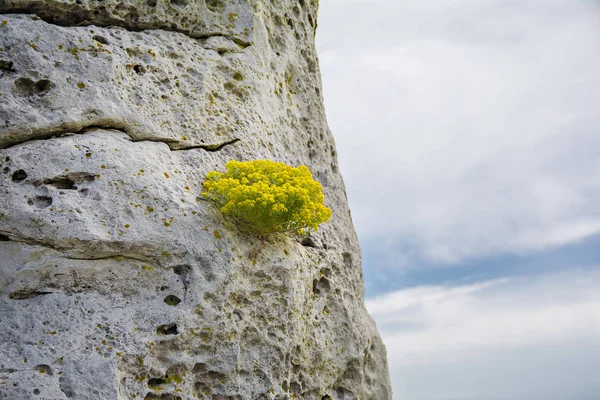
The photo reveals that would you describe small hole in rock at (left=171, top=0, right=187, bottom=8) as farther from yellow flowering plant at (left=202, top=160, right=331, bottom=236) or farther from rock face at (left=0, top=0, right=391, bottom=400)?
yellow flowering plant at (left=202, top=160, right=331, bottom=236)

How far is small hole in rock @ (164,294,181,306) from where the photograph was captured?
21.5 ft

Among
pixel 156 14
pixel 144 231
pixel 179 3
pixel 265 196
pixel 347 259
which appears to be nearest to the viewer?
pixel 144 231

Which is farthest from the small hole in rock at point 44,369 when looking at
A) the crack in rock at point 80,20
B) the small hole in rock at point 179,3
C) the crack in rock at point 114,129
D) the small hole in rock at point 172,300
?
the small hole in rock at point 179,3

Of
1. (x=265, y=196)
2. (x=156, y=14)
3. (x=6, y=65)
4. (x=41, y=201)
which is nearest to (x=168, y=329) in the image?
(x=265, y=196)

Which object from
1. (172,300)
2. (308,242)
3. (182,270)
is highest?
(308,242)

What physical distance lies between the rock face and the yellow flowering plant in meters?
0.20

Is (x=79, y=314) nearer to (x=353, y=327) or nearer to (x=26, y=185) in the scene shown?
(x=26, y=185)

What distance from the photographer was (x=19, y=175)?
6.41m

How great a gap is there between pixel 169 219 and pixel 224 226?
675 mm

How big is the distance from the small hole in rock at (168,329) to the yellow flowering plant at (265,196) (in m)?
1.39

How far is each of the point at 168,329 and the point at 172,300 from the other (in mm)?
306

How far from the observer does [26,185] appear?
6.34 m

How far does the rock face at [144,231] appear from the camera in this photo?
6.14 meters

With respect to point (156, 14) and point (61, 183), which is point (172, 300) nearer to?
point (61, 183)
